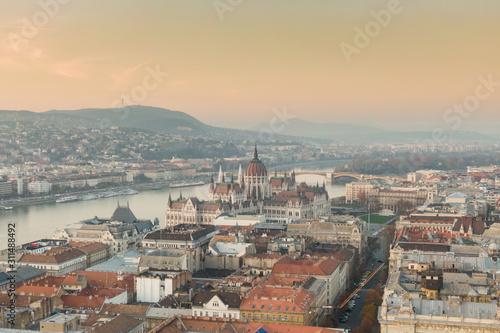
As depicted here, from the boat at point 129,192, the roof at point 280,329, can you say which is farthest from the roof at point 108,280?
the boat at point 129,192

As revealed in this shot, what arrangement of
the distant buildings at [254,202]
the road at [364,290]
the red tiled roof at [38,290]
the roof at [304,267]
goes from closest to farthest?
the red tiled roof at [38,290], the road at [364,290], the roof at [304,267], the distant buildings at [254,202]

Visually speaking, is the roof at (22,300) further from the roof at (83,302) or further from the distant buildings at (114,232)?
the distant buildings at (114,232)

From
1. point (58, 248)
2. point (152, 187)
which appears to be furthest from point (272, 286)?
point (152, 187)

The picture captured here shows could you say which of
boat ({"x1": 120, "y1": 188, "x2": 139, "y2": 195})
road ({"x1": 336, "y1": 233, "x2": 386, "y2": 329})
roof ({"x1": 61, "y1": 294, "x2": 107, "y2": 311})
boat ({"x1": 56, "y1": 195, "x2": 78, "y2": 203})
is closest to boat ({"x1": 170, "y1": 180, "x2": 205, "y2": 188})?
boat ({"x1": 120, "y1": 188, "x2": 139, "y2": 195})

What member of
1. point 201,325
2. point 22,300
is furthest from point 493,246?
point 22,300

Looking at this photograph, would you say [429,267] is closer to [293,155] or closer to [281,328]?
[281,328]

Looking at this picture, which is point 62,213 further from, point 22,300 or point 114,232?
point 22,300
